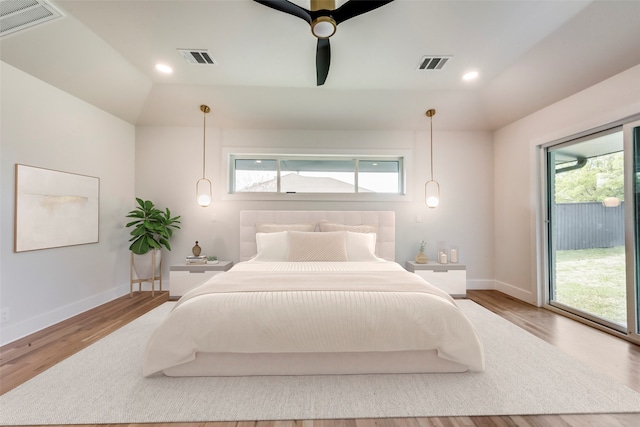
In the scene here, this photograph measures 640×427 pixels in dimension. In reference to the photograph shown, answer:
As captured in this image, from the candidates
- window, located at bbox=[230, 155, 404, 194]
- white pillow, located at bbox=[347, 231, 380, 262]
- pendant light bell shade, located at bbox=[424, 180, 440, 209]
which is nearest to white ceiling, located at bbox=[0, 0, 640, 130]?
window, located at bbox=[230, 155, 404, 194]

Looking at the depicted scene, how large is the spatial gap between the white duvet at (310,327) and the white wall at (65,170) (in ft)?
Answer: 6.28

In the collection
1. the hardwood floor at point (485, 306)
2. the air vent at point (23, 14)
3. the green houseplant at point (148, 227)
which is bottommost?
the hardwood floor at point (485, 306)

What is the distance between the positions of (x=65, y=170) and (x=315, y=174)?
3.18m

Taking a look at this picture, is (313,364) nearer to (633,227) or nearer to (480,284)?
(633,227)

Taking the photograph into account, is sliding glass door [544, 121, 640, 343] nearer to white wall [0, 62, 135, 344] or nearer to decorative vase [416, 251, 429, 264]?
decorative vase [416, 251, 429, 264]

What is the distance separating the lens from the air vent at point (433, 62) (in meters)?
2.97

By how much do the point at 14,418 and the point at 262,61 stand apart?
342 cm

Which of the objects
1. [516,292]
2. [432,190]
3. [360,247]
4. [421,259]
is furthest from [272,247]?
[516,292]

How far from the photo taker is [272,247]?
3506 mm

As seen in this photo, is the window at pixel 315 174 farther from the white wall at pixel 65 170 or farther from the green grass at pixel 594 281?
the green grass at pixel 594 281

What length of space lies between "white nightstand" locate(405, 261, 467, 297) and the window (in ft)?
4.31

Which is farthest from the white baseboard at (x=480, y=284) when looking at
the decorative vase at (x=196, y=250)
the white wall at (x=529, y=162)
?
the decorative vase at (x=196, y=250)

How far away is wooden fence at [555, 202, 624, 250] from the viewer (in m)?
2.74

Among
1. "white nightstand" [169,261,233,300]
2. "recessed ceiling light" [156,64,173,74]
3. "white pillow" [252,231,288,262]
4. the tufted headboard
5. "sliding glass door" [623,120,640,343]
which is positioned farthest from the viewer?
the tufted headboard
